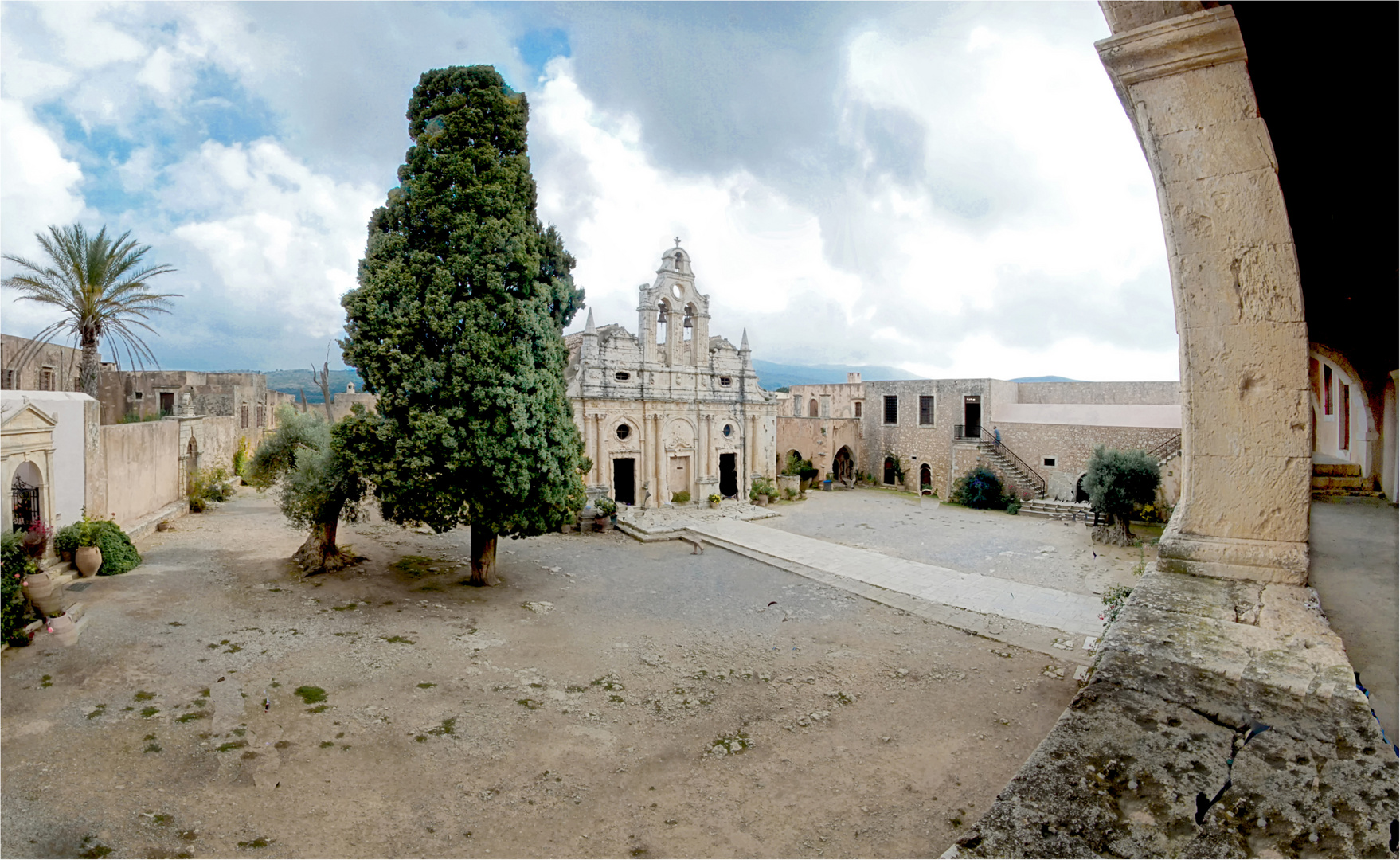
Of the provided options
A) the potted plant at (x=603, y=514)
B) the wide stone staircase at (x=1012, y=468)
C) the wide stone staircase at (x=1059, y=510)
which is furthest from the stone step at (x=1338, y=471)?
the potted plant at (x=603, y=514)

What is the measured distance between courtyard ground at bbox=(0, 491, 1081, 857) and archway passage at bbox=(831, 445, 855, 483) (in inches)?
722

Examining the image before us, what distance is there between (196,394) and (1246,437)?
3246cm

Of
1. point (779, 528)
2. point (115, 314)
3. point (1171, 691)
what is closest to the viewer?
point (1171, 691)

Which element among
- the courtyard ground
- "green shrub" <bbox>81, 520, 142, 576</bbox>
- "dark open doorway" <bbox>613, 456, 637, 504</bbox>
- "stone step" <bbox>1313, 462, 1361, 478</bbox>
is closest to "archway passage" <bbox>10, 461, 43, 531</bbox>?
"green shrub" <bbox>81, 520, 142, 576</bbox>

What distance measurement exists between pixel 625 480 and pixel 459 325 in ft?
43.5

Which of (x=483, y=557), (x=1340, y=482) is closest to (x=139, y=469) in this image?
(x=483, y=557)

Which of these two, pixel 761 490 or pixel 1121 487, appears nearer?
pixel 1121 487

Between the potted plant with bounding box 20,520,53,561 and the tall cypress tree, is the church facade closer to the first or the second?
the tall cypress tree

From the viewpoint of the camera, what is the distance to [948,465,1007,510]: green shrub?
79.3 ft

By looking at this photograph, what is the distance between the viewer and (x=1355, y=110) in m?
2.88

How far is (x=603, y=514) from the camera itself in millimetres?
19344

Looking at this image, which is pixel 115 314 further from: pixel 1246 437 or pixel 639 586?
pixel 1246 437

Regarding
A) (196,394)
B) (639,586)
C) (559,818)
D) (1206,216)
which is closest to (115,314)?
(196,394)

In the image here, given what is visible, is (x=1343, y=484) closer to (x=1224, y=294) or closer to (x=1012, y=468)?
(x=1224, y=294)
